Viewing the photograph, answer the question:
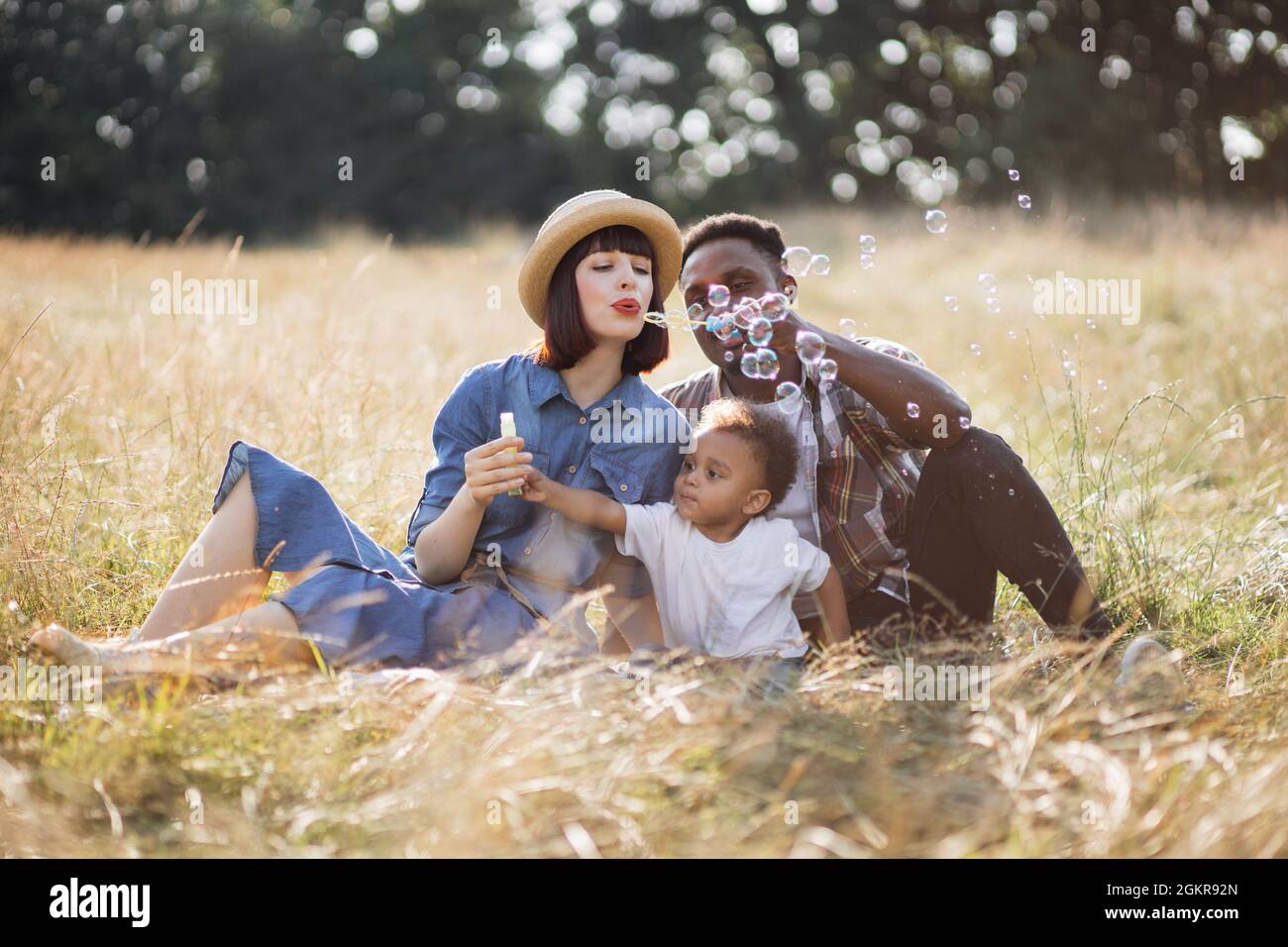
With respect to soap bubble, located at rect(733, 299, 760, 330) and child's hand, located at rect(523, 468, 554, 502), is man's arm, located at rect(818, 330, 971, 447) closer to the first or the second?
soap bubble, located at rect(733, 299, 760, 330)

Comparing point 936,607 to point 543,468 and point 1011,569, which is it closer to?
point 1011,569

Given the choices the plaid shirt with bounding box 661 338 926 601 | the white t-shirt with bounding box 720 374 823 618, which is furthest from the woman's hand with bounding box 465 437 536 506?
the plaid shirt with bounding box 661 338 926 601

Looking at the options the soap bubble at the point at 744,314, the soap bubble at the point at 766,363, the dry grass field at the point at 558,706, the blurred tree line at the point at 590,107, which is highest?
the blurred tree line at the point at 590,107

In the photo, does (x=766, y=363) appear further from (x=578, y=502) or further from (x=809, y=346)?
(x=578, y=502)

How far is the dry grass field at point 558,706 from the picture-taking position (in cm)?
198

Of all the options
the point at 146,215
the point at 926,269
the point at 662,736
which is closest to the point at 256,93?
the point at 146,215

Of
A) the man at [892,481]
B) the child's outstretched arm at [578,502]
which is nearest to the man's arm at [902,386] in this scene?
the man at [892,481]

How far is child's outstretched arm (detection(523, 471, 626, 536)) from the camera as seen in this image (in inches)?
106

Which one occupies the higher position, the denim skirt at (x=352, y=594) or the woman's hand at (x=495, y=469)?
the woman's hand at (x=495, y=469)

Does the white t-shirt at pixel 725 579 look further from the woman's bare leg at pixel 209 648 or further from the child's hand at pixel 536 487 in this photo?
the woman's bare leg at pixel 209 648

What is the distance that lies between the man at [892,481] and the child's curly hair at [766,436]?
0.14 m

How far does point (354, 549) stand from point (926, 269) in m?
8.87

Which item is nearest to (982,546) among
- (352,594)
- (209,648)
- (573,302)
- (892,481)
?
(892,481)

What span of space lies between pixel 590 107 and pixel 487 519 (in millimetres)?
20201
